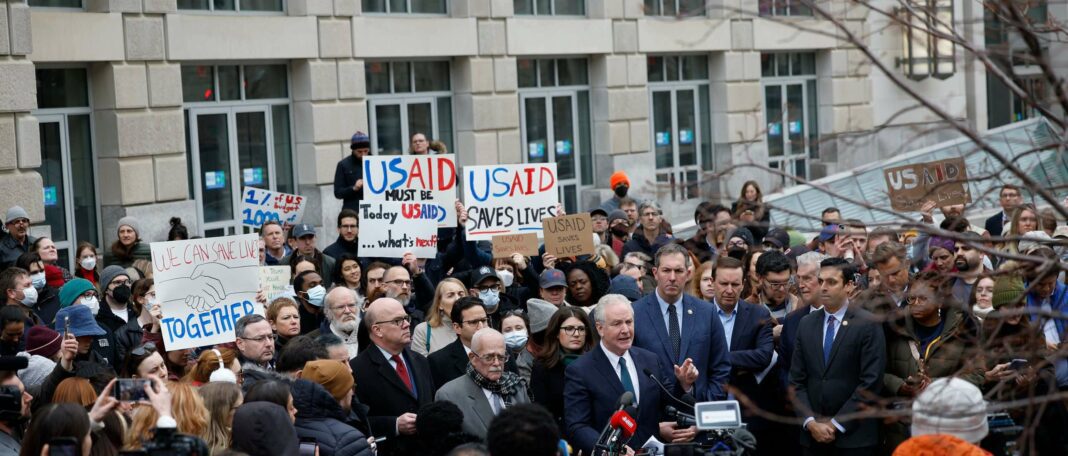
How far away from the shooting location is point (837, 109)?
29.1 metres

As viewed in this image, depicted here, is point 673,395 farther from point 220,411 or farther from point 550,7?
point 550,7

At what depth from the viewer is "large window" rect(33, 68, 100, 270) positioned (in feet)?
56.9

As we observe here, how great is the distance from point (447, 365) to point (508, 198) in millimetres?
4830

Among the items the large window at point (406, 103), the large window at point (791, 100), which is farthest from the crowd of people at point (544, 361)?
the large window at point (791, 100)

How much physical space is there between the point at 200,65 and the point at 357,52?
7.94 ft

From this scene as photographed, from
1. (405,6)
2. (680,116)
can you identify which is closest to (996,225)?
(405,6)

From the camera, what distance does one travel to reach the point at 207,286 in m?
10.6

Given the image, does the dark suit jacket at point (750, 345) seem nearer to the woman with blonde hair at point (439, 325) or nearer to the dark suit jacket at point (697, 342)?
the dark suit jacket at point (697, 342)

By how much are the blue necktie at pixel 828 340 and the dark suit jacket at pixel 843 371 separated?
0.07ft

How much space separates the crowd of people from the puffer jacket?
0.03ft

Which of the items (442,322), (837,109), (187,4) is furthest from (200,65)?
(837,109)

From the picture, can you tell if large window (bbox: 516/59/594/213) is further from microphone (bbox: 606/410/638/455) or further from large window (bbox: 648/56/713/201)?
microphone (bbox: 606/410/638/455)

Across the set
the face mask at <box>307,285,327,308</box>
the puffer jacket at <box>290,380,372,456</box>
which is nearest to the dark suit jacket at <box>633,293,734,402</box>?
the puffer jacket at <box>290,380,372,456</box>

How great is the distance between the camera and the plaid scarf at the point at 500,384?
27.7 ft
